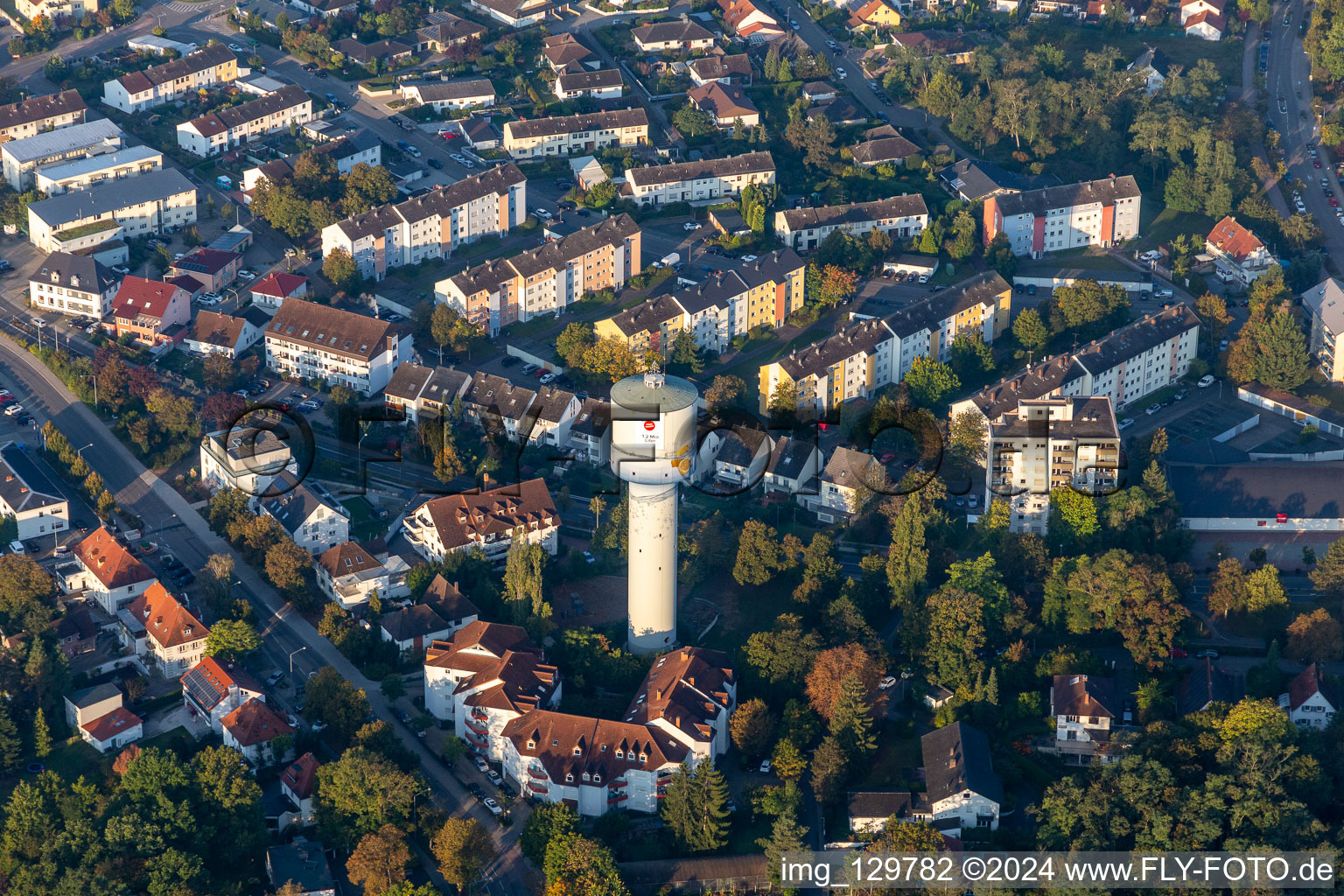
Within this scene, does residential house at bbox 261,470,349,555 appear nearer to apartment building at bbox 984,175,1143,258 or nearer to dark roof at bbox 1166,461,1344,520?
dark roof at bbox 1166,461,1344,520

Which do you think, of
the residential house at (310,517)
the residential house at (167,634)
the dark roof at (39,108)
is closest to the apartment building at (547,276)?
the residential house at (310,517)

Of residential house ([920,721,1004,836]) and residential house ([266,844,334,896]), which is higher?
residential house ([920,721,1004,836])

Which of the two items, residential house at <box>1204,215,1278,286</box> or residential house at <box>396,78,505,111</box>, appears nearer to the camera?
residential house at <box>1204,215,1278,286</box>

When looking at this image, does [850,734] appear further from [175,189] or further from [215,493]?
[175,189]

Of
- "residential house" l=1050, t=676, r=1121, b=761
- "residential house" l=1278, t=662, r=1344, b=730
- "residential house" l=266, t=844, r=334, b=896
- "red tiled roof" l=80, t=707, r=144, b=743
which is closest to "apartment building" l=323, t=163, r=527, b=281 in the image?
"red tiled roof" l=80, t=707, r=144, b=743

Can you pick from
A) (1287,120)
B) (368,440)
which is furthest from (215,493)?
(1287,120)

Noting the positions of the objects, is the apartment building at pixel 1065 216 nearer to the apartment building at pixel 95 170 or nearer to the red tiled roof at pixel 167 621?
the apartment building at pixel 95 170
